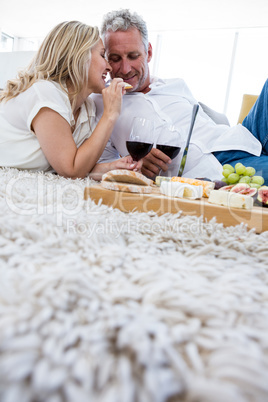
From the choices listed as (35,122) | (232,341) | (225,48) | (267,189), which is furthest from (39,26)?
(232,341)

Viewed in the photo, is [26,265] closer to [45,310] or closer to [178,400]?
[45,310]

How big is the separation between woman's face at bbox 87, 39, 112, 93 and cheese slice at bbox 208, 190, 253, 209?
3.46 feet

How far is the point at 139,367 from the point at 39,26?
1078 centimetres

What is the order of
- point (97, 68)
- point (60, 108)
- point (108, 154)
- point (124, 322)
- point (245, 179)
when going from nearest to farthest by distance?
1. point (124, 322)
2. point (245, 179)
3. point (60, 108)
4. point (97, 68)
5. point (108, 154)

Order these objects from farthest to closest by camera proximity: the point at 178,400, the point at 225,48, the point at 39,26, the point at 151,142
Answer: the point at 39,26 < the point at 225,48 < the point at 151,142 < the point at 178,400

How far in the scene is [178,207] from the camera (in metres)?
0.79

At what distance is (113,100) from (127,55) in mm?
575

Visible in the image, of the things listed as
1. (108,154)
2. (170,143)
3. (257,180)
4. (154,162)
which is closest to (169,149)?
(170,143)

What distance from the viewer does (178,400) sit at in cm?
23

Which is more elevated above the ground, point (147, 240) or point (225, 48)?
point (225, 48)

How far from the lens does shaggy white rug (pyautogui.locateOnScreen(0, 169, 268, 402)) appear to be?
0.23 meters

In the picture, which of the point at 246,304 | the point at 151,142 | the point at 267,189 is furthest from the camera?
the point at 151,142

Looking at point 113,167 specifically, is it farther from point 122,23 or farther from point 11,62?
point 11,62

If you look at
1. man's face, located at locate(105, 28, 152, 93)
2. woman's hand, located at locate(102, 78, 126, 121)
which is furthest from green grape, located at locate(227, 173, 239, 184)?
man's face, located at locate(105, 28, 152, 93)
